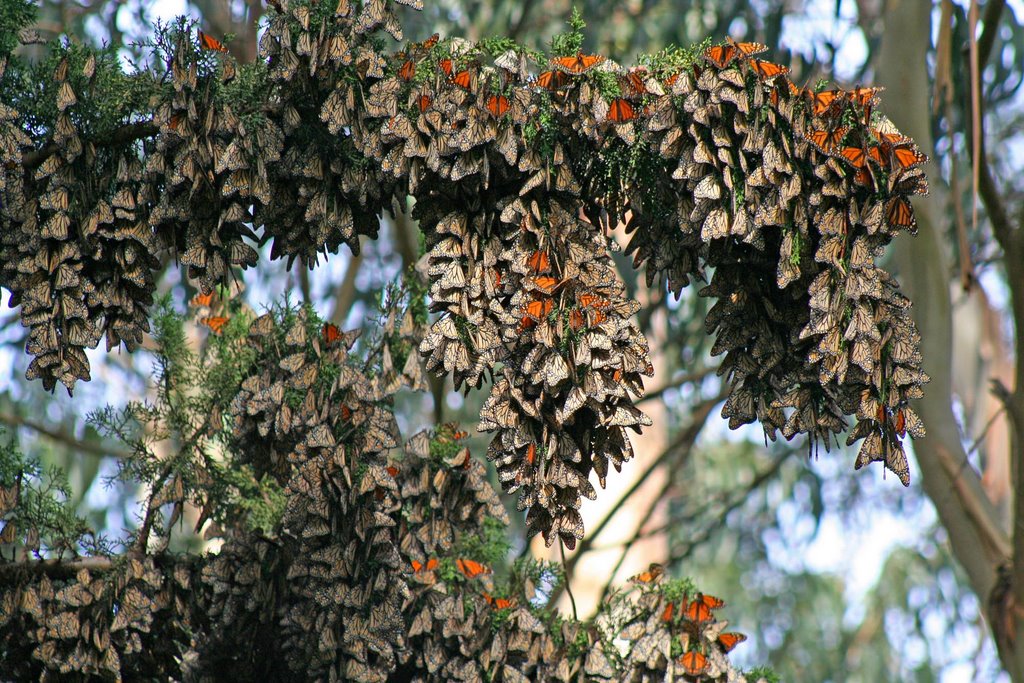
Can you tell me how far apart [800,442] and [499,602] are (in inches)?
154

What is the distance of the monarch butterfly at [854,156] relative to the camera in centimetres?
131

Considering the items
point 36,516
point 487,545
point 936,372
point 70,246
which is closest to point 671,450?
point 936,372

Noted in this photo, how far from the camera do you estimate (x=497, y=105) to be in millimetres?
1385

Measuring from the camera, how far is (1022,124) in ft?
18.4

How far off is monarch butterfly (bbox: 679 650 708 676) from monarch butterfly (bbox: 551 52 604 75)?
33.9 inches

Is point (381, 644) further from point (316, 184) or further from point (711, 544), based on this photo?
point (711, 544)

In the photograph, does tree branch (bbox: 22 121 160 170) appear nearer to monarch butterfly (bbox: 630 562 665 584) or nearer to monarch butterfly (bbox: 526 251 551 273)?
monarch butterfly (bbox: 526 251 551 273)

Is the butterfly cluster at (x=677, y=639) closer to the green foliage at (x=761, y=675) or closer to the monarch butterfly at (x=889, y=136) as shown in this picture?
the green foliage at (x=761, y=675)

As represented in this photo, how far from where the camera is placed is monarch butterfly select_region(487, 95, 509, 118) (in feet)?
4.53

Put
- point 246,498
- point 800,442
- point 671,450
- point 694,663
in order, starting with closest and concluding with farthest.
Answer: point 694,663 → point 246,498 → point 671,450 → point 800,442

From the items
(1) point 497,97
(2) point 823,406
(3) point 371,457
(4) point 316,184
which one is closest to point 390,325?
(3) point 371,457

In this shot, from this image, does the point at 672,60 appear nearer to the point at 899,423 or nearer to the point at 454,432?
the point at 899,423

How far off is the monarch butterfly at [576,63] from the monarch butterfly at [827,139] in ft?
0.93

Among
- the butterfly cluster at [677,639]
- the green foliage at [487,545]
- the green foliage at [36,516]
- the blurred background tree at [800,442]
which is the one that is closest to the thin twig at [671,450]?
the blurred background tree at [800,442]
